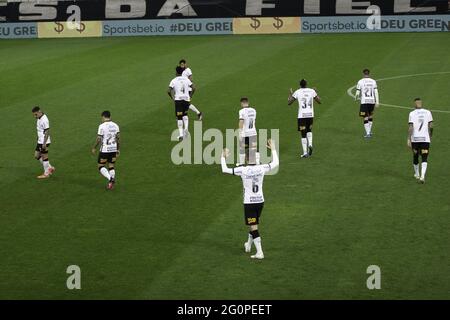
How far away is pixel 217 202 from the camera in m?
21.9

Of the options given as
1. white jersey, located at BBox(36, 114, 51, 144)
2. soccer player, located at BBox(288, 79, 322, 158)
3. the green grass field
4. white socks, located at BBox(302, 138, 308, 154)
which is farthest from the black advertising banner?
white jersey, located at BBox(36, 114, 51, 144)

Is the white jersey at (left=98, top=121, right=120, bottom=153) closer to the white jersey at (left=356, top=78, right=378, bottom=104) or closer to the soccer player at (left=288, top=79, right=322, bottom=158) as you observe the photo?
the soccer player at (left=288, top=79, right=322, bottom=158)

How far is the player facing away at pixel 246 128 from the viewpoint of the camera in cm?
2455

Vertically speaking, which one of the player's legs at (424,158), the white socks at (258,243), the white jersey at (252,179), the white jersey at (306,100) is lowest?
the white socks at (258,243)

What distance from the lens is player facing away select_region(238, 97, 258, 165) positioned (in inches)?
966

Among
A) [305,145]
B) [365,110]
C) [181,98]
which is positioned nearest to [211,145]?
[181,98]

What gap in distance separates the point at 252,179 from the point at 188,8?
41.8m

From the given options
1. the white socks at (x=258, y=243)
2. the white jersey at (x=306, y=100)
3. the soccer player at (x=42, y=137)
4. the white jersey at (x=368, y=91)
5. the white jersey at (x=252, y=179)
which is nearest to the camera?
the white jersey at (x=252, y=179)

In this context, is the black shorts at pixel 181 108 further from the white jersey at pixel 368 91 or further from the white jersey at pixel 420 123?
the white jersey at pixel 420 123

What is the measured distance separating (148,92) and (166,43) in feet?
55.5

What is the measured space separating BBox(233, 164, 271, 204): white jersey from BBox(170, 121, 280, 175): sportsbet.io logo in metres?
6.82

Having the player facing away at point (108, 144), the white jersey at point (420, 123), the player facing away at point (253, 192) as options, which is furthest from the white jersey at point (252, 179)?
the white jersey at point (420, 123)

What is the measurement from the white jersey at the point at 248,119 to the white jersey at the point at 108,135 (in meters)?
3.73

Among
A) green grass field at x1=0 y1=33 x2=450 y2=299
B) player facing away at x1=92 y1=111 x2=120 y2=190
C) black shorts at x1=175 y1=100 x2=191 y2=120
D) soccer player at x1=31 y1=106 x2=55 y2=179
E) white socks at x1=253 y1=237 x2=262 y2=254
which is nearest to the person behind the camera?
green grass field at x1=0 y1=33 x2=450 y2=299
